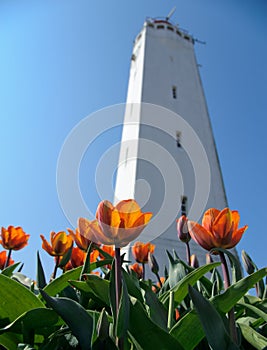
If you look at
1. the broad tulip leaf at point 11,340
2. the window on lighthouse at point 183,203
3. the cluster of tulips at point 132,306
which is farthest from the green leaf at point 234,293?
the window on lighthouse at point 183,203

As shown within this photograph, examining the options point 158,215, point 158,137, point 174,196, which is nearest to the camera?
point 158,215

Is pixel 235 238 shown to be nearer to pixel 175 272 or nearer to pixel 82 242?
pixel 175 272

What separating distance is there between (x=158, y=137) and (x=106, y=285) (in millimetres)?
9088

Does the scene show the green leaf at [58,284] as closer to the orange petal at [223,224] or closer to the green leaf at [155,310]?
the green leaf at [155,310]

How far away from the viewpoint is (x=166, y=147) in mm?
9344

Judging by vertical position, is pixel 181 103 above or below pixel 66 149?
above

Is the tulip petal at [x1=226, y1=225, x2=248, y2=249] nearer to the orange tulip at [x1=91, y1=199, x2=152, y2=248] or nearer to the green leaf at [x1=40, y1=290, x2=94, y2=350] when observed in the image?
the orange tulip at [x1=91, y1=199, x2=152, y2=248]

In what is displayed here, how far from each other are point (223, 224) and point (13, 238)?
0.79 m

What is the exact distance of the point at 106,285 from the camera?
2.14ft

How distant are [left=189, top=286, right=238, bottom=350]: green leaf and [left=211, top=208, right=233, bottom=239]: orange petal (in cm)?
24

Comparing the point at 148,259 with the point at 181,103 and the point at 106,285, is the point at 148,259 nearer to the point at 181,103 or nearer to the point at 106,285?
the point at 106,285

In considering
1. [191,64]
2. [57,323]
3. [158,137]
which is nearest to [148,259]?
[57,323]

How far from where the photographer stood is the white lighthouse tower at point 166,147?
26.0 ft

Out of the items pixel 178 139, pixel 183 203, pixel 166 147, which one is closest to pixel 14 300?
pixel 183 203
